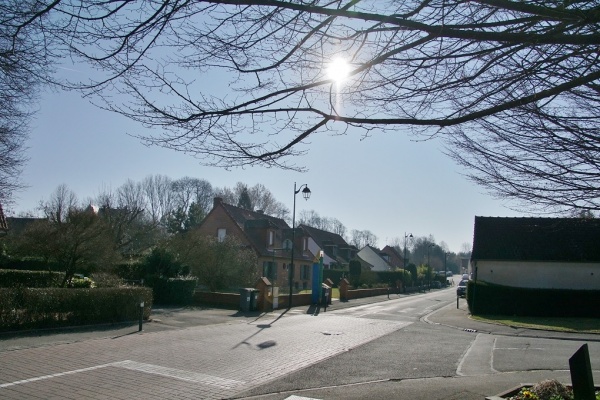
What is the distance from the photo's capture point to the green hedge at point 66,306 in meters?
13.4

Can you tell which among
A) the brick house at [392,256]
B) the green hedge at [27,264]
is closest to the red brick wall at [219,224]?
the green hedge at [27,264]

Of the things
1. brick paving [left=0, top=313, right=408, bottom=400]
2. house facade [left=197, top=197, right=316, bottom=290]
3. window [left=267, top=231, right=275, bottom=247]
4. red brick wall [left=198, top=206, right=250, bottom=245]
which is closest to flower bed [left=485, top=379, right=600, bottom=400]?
brick paving [left=0, top=313, right=408, bottom=400]

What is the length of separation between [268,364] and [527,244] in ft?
91.1

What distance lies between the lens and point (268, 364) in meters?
11.5

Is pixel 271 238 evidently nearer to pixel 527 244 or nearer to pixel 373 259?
pixel 527 244

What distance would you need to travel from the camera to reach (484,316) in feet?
94.6

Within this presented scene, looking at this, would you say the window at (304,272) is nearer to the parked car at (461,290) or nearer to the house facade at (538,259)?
the parked car at (461,290)

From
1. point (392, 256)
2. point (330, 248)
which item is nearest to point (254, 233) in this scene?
point (330, 248)

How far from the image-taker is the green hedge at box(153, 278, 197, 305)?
2684cm

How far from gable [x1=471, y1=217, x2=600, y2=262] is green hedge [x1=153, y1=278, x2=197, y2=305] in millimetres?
19211

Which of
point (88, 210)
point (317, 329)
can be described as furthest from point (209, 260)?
point (317, 329)

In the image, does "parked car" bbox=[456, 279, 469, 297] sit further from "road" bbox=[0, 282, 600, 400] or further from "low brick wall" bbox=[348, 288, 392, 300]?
"road" bbox=[0, 282, 600, 400]

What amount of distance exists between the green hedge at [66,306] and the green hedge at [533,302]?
777 inches

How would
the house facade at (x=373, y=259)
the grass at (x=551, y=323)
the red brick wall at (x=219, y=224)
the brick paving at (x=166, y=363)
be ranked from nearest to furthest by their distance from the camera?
the brick paving at (x=166, y=363), the grass at (x=551, y=323), the red brick wall at (x=219, y=224), the house facade at (x=373, y=259)
